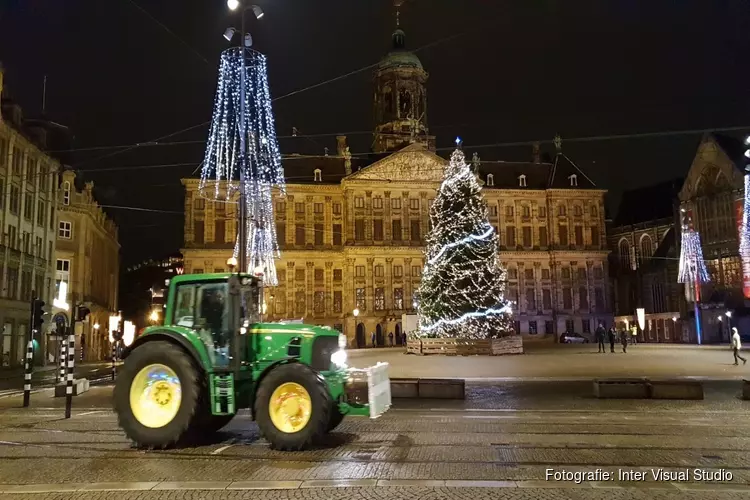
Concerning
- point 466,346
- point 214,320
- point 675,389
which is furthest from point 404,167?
point 214,320

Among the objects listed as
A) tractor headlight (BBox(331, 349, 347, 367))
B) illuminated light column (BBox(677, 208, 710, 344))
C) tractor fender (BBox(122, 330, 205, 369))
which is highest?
illuminated light column (BBox(677, 208, 710, 344))

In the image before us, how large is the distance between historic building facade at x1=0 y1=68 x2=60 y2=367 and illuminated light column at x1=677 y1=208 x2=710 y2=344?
52663 mm

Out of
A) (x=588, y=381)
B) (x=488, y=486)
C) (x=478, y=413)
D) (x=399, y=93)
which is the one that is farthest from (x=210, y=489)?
(x=399, y=93)

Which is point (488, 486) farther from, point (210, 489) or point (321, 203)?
point (321, 203)

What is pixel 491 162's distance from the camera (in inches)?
3083

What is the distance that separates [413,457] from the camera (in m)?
8.88

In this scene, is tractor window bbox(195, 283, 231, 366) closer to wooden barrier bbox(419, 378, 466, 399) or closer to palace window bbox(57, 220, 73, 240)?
wooden barrier bbox(419, 378, 466, 399)

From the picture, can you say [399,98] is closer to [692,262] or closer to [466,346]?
[692,262]

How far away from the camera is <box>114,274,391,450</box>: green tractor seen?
9.34 m

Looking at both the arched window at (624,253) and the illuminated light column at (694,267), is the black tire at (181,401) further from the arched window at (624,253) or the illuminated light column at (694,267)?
the arched window at (624,253)

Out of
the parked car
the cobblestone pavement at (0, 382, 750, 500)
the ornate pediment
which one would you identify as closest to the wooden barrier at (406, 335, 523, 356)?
the cobblestone pavement at (0, 382, 750, 500)

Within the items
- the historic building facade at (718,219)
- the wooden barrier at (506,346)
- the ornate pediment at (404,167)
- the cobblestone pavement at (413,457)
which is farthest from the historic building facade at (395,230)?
the cobblestone pavement at (413,457)

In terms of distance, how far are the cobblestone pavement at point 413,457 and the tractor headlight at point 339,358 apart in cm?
126

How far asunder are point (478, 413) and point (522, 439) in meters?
3.53
